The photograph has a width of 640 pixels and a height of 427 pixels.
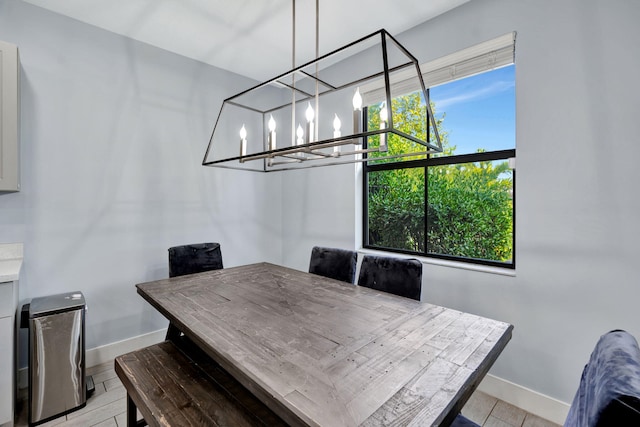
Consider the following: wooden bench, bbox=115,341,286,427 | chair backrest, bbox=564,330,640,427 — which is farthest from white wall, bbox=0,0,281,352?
chair backrest, bbox=564,330,640,427

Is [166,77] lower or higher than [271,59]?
lower

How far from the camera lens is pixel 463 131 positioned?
93.9 inches

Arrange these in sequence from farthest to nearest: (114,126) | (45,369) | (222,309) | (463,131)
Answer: (114,126) < (463,131) < (45,369) < (222,309)

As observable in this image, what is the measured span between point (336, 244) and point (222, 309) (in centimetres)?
172

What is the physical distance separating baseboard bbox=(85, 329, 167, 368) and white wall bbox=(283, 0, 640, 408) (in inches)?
108

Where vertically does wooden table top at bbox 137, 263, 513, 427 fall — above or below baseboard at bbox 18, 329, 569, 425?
above

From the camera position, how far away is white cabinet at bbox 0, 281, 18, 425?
1649mm

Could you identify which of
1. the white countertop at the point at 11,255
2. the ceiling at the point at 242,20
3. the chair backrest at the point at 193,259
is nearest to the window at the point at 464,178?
the ceiling at the point at 242,20

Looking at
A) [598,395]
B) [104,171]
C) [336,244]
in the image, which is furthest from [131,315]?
[598,395]

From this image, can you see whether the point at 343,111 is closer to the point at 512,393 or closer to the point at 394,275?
the point at 394,275

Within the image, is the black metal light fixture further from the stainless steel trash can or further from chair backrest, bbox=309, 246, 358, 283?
the stainless steel trash can

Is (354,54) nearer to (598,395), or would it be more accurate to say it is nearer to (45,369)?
(598,395)

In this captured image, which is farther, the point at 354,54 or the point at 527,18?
the point at 354,54

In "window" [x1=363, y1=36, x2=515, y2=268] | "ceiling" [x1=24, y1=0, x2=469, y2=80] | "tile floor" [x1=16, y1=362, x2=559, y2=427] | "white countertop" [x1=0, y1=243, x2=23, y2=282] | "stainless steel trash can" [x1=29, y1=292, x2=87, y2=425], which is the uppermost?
"ceiling" [x1=24, y1=0, x2=469, y2=80]
